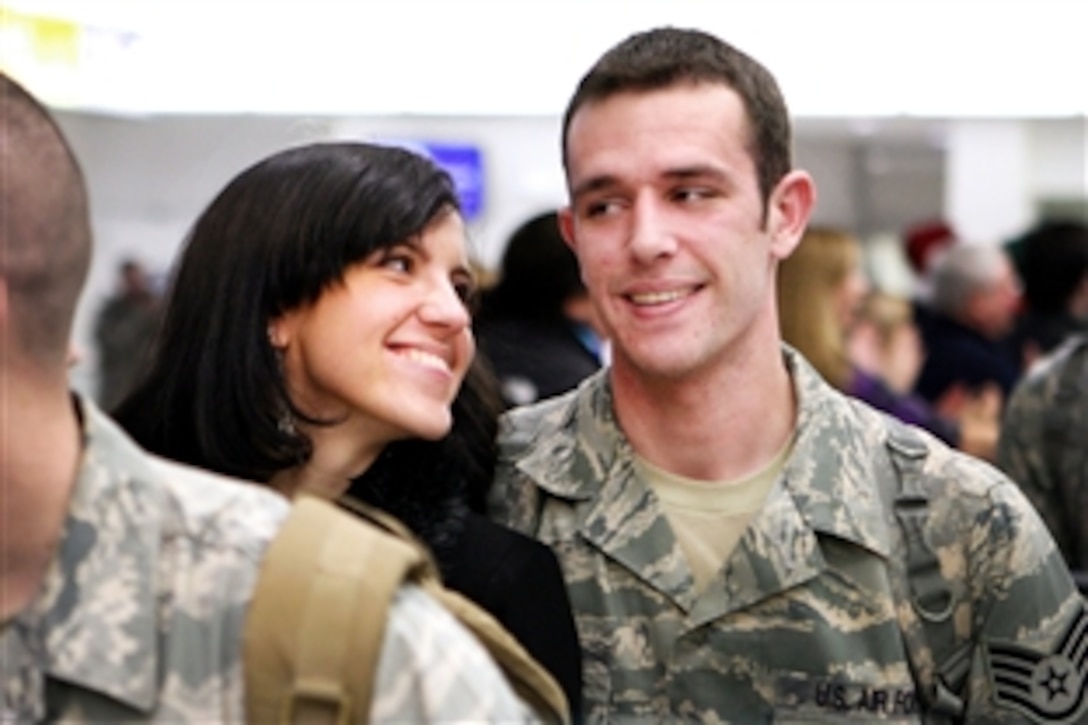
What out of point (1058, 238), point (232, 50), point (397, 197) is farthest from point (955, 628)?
point (1058, 238)

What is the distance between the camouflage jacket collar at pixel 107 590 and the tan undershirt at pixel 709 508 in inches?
49.7

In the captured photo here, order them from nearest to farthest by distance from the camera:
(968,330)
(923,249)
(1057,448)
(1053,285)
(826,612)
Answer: (826,612)
(1057,448)
(968,330)
(1053,285)
(923,249)

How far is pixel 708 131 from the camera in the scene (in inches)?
112

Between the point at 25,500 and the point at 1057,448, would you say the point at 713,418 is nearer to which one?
the point at 25,500

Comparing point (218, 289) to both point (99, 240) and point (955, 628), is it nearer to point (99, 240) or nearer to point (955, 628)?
point (955, 628)

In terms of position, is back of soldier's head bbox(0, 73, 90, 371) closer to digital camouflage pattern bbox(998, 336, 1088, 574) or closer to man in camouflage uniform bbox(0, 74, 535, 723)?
man in camouflage uniform bbox(0, 74, 535, 723)

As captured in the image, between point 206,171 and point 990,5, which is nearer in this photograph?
point 990,5

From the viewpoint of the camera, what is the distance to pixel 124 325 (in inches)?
362

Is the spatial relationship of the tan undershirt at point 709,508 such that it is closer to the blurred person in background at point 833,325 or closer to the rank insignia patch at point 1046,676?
the rank insignia patch at point 1046,676

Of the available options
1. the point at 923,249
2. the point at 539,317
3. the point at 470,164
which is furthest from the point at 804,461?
the point at 923,249

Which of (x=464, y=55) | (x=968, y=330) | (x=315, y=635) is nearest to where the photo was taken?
(x=315, y=635)

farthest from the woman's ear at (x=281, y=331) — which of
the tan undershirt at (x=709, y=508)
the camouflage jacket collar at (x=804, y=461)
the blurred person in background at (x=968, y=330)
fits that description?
the blurred person in background at (x=968, y=330)

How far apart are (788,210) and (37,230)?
5.01 ft

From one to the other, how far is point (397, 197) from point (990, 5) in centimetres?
228
